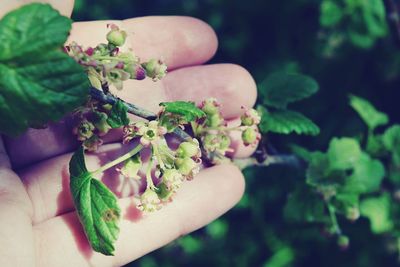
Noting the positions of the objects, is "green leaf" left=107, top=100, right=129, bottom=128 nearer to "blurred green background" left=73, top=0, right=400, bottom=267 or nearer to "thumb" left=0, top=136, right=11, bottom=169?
"thumb" left=0, top=136, right=11, bottom=169

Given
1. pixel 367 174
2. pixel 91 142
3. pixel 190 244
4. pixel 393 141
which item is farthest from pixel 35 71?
pixel 190 244

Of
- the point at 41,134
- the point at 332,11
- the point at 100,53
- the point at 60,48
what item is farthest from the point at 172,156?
the point at 332,11

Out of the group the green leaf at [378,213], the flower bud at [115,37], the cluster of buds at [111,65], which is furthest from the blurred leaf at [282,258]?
the flower bud at [115,37]

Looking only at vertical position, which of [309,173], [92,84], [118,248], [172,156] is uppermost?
[92,84]

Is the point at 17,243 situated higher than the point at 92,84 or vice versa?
the point at 92,84

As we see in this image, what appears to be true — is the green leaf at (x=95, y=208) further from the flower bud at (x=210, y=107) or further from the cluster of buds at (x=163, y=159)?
the flower bud at (x=210, y=107)

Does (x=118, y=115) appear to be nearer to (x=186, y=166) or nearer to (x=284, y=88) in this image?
(x=186, y=166)

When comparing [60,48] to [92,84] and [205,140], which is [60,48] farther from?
[205,140]

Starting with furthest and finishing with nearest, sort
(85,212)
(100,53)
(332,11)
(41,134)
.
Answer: (332,11) → (41,134) → (85,212) → (100,53)
